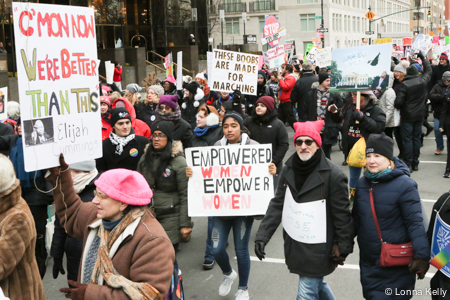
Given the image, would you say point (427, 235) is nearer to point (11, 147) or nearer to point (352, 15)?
point (11, 147)

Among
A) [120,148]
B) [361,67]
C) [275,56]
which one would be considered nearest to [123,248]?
[120,148]

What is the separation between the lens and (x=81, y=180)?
432 cm

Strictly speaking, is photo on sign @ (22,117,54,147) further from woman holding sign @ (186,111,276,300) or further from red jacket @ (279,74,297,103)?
red jacket @ (279,74,297,103)

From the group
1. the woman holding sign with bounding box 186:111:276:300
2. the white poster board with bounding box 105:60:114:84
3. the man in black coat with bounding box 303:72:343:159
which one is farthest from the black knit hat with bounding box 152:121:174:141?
the white poster board with bounding box 105:60:114:84

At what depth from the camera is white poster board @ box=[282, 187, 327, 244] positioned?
13.5 feet

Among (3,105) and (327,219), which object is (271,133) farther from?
(3,105)

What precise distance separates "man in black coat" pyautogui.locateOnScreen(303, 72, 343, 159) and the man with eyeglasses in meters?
5.28

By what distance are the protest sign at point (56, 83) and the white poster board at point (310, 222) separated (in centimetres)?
163

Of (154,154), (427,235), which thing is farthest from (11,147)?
(427,235)

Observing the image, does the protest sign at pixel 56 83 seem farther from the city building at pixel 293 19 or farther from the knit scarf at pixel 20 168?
the city building at pixel 293 19

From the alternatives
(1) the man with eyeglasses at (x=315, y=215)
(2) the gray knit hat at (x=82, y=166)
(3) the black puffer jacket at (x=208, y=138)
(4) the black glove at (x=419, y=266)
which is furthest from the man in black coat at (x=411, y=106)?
(2) the gray knit hat at (x=82, y=166)

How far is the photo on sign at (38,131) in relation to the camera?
331cm

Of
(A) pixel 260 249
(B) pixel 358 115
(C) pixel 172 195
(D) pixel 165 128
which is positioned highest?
(D) pixel 165 128

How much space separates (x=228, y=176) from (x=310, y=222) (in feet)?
4.93
